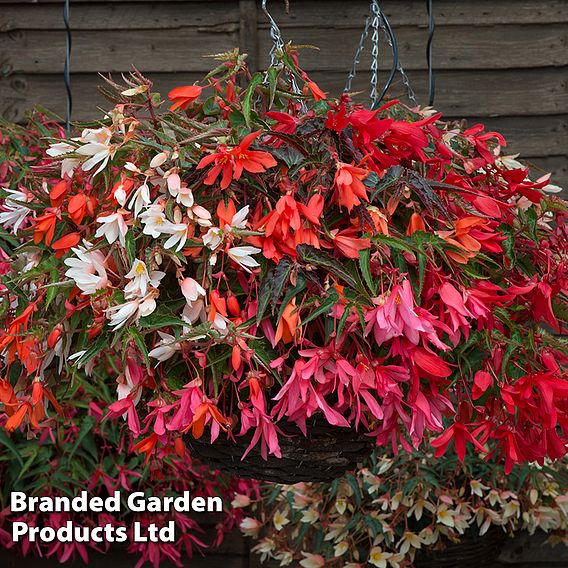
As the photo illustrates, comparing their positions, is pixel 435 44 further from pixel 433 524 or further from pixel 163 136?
pixel 163 136

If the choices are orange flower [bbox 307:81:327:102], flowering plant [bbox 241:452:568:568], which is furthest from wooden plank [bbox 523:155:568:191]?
orange flower [bbox 307:81:327:102]

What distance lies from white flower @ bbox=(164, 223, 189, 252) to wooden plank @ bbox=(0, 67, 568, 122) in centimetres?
144

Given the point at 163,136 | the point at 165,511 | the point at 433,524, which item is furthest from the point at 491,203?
the point at 165,511

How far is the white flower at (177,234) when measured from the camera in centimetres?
77

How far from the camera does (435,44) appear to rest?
216 centimetres

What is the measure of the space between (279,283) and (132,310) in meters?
0.13

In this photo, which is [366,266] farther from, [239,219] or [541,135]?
[541,135]

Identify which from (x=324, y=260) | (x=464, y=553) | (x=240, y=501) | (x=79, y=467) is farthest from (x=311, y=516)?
(x=324, y=260)

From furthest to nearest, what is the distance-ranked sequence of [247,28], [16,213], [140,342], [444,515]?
[247,28], [444,515], [16,213], [140,342]

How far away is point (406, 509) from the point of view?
1690mm

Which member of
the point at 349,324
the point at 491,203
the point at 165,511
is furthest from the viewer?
the point at 165,511

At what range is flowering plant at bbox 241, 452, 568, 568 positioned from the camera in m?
1.66

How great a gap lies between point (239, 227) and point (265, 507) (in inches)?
55.0

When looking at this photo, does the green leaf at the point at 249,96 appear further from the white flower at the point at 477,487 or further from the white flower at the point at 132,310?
the white flower at the point at 477,487
